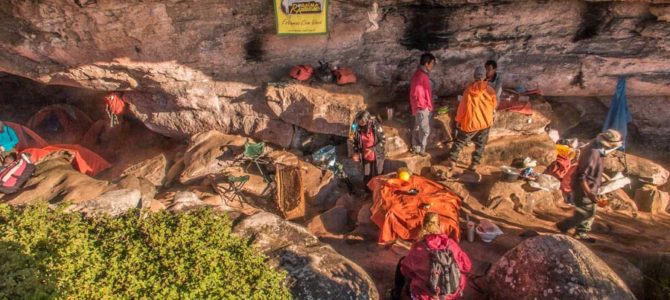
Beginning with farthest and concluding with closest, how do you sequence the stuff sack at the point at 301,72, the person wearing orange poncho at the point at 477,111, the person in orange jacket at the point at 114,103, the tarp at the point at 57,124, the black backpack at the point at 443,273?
1. the tarp at the point at 57,124
2. the person in orange jacket at the point at 114,103
3. the stuff sack at the point at 301,72
4. the person wearing orange poncho at the point at 477,111
5. the black backpack at the point at 443,273

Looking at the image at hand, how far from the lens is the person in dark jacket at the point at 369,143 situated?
292 inches

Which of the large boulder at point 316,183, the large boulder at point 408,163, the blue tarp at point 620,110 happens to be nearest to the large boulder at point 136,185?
the large boulder at point 316,183

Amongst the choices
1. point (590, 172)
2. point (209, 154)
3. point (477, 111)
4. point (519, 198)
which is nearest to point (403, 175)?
point (477, 111)

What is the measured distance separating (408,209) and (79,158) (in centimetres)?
822

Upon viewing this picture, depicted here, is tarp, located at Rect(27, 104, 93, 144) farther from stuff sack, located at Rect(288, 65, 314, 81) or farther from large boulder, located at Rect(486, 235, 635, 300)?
large boulder, located at Rect(486, 235, 635, 300)

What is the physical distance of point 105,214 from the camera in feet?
15.9

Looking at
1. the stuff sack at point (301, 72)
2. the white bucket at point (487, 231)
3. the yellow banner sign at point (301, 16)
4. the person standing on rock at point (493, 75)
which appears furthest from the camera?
the stuff sack at point (301, 72)

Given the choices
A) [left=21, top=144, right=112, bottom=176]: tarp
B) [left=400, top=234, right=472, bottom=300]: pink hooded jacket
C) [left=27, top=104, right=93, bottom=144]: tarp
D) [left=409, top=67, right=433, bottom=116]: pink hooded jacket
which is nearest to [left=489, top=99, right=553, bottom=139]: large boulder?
[left=409, top=67, right=433, bottom=116]: pink hooded jacket

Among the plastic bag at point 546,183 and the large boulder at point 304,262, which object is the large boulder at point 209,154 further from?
the plastic bag at point 546,183

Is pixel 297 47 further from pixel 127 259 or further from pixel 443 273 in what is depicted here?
pixel 443 273

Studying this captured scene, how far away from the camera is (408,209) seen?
661cm

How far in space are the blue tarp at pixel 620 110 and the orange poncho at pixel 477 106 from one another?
130 inches

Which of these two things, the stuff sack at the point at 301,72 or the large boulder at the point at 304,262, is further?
the stuff sack at the point at 301,72

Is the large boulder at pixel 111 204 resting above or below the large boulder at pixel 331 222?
above
